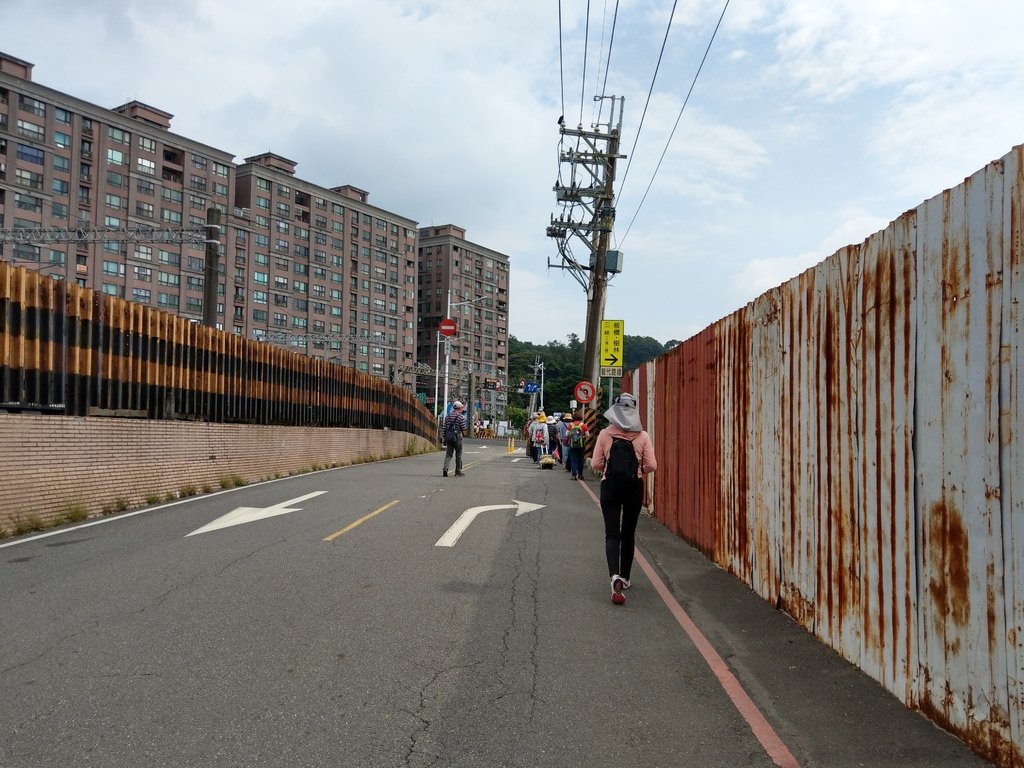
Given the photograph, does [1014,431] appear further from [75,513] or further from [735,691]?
[75,513]

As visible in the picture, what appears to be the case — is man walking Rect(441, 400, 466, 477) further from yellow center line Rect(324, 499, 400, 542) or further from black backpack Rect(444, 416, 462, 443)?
Answer: yellow center line Rect(324, 499, 400, 542)

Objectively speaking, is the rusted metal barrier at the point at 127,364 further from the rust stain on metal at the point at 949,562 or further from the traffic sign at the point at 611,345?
the rust stain on metal at the point at 949,562

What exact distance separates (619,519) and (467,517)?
17.1ft

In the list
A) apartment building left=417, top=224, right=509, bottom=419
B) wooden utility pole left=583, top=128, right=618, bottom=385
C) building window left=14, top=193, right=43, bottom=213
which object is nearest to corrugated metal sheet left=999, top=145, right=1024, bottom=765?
wooden utility pole left=583, top=128, right=618, bottom=385

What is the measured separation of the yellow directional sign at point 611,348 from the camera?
2606 cm

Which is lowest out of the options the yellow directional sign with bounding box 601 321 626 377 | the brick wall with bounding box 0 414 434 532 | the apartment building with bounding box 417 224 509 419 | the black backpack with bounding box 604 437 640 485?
the brick wall with bounding box 0 414 434 532

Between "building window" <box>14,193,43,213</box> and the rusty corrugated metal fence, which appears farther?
"building window" <box>14,193,43,213</box>

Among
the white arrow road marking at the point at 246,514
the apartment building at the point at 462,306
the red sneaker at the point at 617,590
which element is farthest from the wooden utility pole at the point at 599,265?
the apartment building at the point at 462,306

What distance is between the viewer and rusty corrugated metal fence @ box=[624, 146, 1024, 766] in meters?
4.07

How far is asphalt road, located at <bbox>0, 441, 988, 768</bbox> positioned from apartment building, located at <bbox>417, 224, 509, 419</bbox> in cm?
11876

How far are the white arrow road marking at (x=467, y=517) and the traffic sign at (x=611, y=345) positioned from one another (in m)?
11.1

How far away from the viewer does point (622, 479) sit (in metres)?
7.86

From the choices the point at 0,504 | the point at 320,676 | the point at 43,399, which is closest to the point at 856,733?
the point at 320,676

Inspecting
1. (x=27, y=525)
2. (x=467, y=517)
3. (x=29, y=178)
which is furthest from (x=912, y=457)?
(x=29, y=178)
